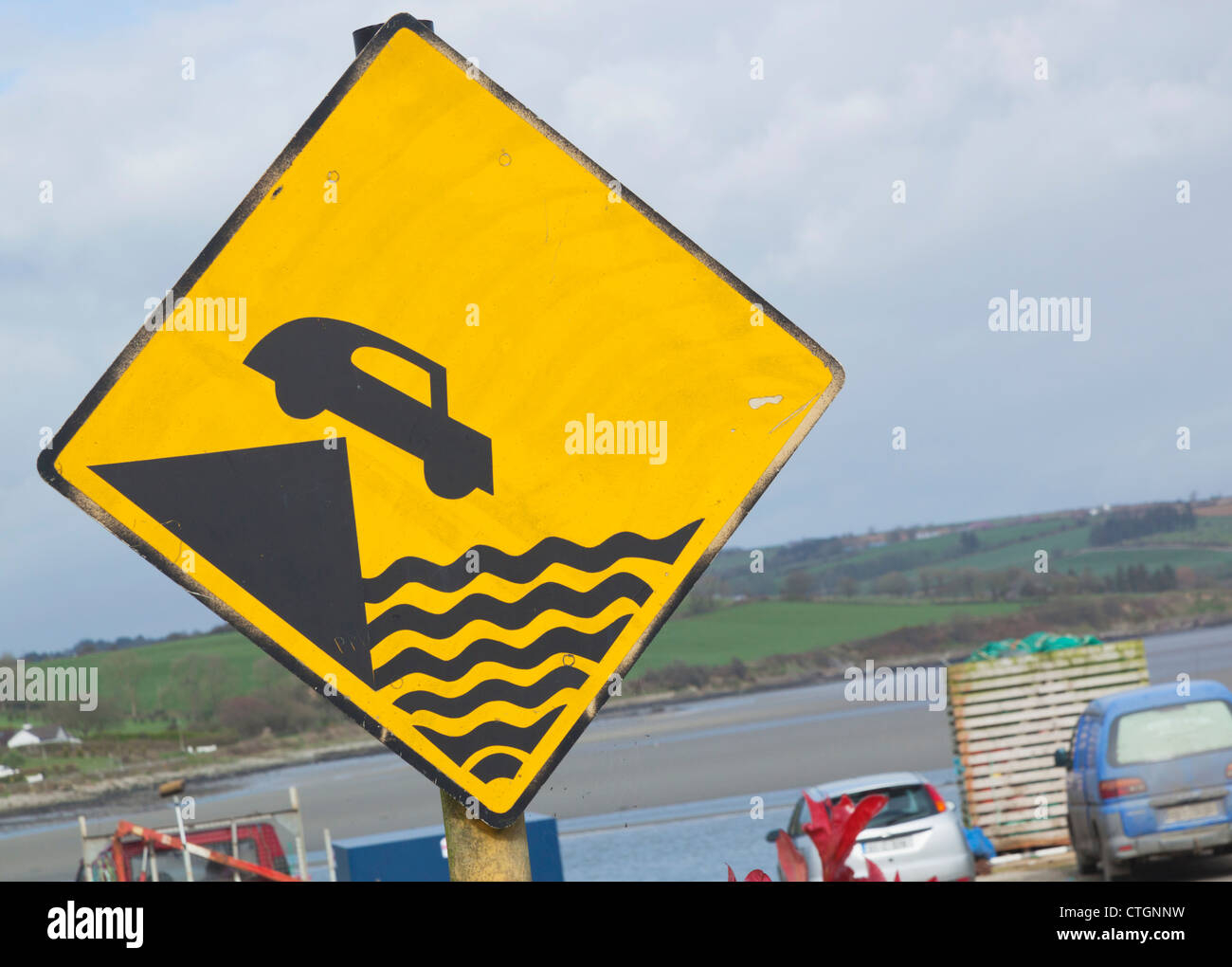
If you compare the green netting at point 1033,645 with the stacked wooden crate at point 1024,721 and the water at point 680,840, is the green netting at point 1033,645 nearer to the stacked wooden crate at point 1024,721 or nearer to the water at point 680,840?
the stacked wooden crate at point 1024,721

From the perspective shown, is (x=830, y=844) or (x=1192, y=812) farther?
(x=1192, y=812)

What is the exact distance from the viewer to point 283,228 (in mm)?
1819

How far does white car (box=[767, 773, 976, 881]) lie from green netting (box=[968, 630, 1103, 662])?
5.68 metres

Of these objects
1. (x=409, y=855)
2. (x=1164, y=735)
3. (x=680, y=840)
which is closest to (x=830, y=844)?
(x=409, y=855)

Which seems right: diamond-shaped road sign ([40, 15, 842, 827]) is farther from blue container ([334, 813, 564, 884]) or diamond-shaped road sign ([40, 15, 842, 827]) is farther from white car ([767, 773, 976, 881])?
white car ([767, 773, 976, 881])

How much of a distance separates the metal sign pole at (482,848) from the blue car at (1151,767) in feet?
44.8

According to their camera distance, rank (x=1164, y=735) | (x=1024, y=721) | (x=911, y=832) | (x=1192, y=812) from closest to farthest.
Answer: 1. (x=911, y=832)
2. (x=1192, y=812)
3. (x=1164, y=735)
4. (x=1024, y=721)

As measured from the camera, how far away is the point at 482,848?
6.02 ft

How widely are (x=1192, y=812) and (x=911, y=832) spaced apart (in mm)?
3081

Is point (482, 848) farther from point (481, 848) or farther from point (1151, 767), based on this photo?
point (1151, 767)

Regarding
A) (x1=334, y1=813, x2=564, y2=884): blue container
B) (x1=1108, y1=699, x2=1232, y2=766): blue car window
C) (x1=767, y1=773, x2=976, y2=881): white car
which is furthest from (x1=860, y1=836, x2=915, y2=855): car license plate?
(x1=334, y1=813, x2=564, y2=884): blue container

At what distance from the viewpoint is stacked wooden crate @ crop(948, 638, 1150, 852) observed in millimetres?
19078

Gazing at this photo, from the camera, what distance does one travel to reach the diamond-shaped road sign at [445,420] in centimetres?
175
